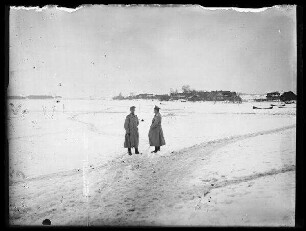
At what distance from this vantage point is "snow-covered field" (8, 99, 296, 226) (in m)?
3.90

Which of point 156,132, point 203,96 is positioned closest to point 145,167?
point 156,132

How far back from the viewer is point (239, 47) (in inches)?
163

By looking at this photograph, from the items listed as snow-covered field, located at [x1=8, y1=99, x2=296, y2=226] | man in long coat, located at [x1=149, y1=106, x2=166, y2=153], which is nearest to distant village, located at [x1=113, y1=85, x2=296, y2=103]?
snow-covered field, located at [x1=8, y1=99, x2=296, y2=226]

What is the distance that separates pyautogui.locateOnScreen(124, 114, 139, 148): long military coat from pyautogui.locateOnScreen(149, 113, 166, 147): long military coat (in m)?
0.24

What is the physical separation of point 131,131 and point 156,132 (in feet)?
1.35

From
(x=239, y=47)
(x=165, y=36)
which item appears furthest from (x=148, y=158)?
(x=239, y=47)

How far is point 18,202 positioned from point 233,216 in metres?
3.34

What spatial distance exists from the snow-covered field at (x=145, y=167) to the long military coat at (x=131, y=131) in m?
0.07

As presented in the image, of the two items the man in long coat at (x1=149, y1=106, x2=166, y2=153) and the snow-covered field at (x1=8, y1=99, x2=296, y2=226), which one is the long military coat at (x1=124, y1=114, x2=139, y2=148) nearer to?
the snow-covered field at (x1=8, y1=99, x2=296, y2=226)

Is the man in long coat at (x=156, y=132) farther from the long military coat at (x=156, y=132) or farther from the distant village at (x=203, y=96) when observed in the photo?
the distant village at (x=203, y=96)

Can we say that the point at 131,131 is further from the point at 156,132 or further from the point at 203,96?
the point at 203,96

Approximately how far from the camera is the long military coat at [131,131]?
4.18 metres

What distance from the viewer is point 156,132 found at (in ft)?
13.6
